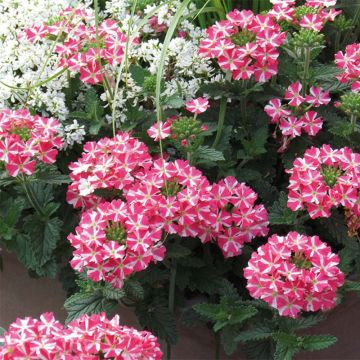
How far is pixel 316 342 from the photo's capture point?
1.37 metres

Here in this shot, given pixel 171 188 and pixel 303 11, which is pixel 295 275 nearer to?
pixel 171 188

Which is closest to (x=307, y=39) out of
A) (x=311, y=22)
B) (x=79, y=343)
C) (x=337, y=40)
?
(x=311, y=22)

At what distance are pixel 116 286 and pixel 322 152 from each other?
0.44 m

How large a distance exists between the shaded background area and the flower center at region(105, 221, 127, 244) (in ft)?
1.10

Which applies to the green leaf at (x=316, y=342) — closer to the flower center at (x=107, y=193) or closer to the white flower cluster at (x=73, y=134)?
the flower center at (x=107, y=193)

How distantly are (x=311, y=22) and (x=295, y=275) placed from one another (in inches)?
23.0

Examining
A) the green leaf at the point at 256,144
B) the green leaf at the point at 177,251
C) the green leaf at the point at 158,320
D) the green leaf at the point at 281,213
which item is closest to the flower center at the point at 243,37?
the green leaf at the point at 256,144

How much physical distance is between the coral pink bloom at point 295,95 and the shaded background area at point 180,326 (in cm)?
41

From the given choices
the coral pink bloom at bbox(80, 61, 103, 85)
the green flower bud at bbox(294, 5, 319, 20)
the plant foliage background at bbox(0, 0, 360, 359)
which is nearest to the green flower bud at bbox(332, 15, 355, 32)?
the plant foliage background at bbox(0, 0, 360, 359)

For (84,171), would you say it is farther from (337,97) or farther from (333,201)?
(337,97)

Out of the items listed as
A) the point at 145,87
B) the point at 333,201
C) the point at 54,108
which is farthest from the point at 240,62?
the point at 54,108

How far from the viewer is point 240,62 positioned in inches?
59.0

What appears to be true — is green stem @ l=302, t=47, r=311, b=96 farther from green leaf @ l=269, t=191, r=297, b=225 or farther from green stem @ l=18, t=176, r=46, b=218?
green stem @ l=18, t=176, r=46, b=218

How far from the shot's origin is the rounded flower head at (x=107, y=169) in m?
1.40
